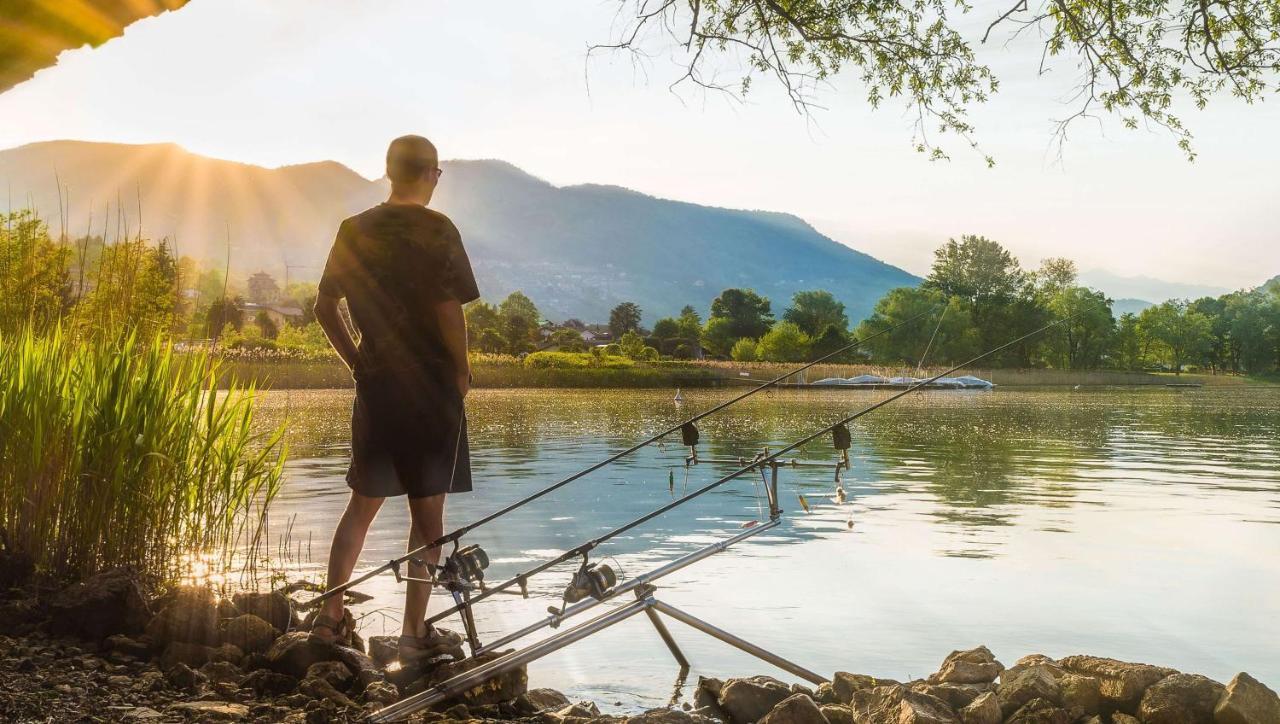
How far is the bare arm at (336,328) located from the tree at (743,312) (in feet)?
390

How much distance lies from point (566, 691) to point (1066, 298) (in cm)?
10292

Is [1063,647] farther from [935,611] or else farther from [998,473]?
[998,473]

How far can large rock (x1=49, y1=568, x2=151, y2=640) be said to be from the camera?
171 inches

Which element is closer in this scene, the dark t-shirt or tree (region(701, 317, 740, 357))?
the dark t-shirt

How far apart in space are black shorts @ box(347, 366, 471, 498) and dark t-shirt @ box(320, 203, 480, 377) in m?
0.07

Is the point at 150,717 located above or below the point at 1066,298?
below

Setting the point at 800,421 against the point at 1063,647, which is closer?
the point at 1063,647

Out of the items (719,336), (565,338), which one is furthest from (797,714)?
(719,336)

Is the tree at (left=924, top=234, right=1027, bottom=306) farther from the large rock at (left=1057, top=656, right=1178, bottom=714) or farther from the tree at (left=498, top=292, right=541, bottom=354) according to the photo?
the large rock at (left=1057, top=656, right=1178, bottom=714)

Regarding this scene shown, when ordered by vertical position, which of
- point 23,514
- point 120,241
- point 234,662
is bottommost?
point 234,662

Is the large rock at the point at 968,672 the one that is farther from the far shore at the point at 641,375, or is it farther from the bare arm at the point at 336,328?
the far shore at the point at 641,375

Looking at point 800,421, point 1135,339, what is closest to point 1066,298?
point 1135,339

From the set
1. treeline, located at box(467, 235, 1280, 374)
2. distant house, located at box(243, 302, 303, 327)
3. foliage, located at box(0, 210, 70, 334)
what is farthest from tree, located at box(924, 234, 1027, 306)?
foliage, located at box(0, 210, 70, 334)

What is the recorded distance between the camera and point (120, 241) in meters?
6.39
